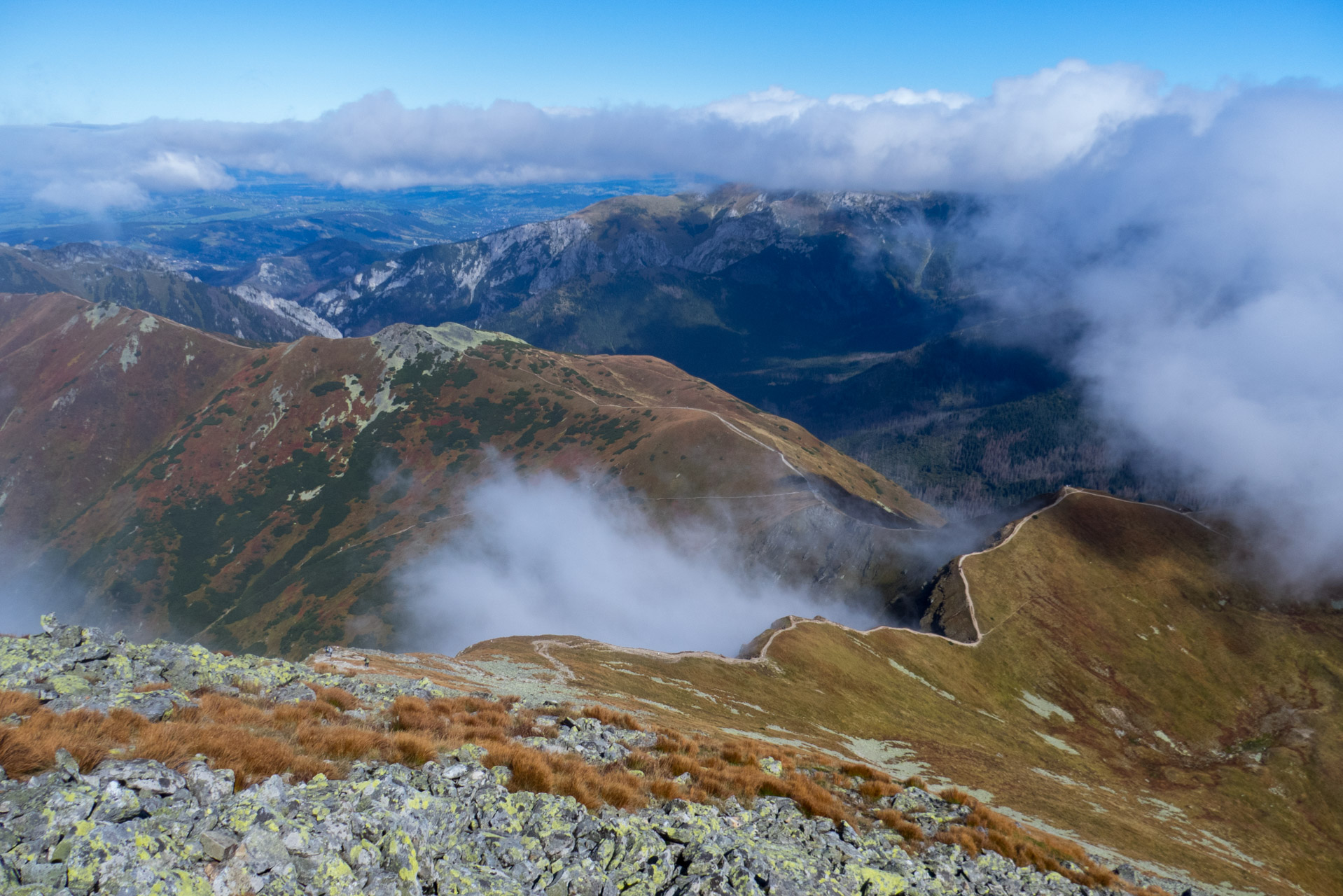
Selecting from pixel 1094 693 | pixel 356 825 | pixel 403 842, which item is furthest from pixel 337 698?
pixel 1094 693

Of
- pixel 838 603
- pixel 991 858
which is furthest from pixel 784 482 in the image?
pixel 991 858

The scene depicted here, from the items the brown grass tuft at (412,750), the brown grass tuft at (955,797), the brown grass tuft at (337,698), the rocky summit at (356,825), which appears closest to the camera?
the rocky summit at (356,825)

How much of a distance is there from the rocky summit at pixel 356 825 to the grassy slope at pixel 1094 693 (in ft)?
65.4

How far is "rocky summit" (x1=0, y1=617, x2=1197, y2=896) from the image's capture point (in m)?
9.20

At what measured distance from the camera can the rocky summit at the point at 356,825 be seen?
9203mm

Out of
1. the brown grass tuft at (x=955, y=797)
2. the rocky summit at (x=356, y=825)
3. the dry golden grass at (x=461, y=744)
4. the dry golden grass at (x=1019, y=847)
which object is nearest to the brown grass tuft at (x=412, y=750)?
the dry golden grass at (x=461, y=744)

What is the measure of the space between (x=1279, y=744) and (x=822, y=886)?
128 m

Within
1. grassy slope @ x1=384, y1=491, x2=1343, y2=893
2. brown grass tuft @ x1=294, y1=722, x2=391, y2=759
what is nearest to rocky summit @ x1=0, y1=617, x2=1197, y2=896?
brown grass tuft @ x1=294, y1=722, x2=391, y2=759

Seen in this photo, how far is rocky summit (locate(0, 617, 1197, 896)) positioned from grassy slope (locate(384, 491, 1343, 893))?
19920 mm

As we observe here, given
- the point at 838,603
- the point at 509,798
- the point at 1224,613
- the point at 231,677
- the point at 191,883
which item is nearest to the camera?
the point at 191,883

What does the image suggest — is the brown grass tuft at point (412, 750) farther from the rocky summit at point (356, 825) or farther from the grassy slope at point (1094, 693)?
the grassy slope at point (1094, 693)

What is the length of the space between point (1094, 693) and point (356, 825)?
123 metres

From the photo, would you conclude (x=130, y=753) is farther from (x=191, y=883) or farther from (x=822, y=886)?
(x=822, y=886)

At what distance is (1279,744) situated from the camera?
9694 cm
